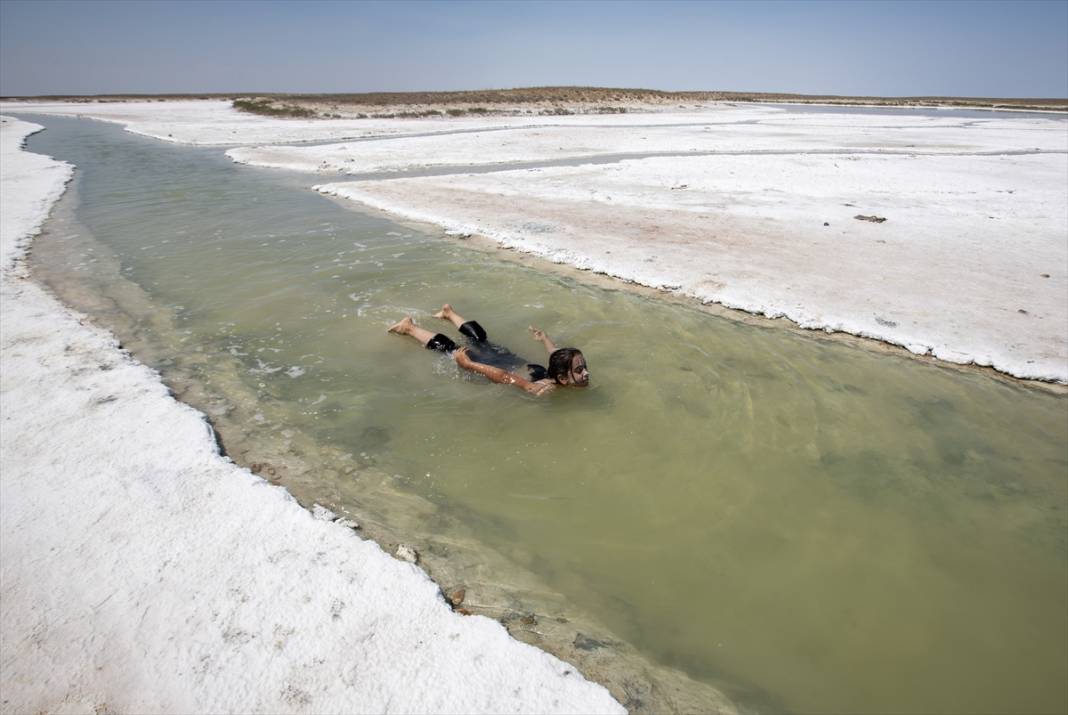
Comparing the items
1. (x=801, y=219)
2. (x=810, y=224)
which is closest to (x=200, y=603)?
(x=810, y=224)

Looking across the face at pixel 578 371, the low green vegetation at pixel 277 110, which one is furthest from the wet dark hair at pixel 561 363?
the low green vegetation at pixel 277 110

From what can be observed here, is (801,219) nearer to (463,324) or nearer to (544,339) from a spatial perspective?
(544,339)

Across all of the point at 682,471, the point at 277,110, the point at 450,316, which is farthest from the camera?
the point at 277,110

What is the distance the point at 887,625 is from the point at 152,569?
4.22m

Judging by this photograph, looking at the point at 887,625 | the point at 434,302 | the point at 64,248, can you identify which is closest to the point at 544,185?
the point at 434,302

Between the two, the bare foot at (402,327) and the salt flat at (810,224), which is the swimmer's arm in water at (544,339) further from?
the salt flat at (810,224)

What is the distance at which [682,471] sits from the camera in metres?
4.36

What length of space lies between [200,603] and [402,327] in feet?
13.3

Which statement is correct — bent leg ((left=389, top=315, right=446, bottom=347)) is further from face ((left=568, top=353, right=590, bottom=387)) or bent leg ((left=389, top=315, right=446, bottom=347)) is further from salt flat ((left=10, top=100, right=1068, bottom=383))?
salt flat ((left=10, top=100, right=1068, bottom=383))

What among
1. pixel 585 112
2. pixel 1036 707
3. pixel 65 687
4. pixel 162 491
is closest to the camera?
pixel 65 687

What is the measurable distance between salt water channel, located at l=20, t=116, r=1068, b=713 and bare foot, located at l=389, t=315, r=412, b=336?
0.51ft

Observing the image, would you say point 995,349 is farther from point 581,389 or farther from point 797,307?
point 581,389

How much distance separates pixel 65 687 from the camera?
2480 millimetres

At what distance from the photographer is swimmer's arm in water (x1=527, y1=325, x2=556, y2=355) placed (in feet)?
20.3
